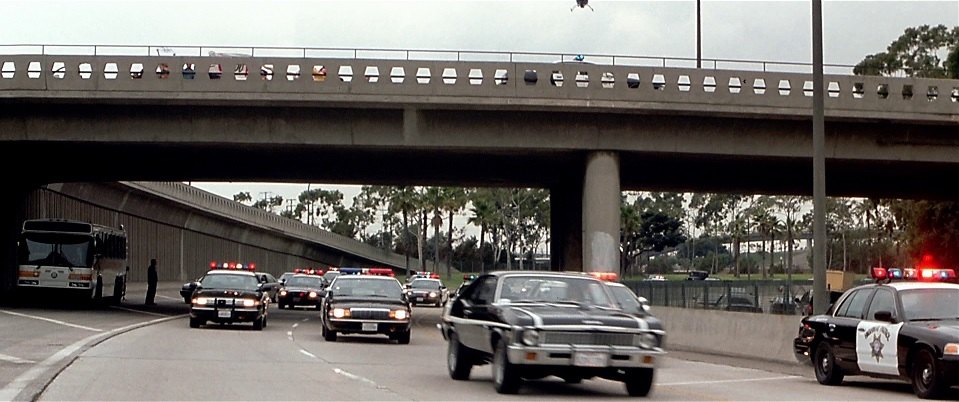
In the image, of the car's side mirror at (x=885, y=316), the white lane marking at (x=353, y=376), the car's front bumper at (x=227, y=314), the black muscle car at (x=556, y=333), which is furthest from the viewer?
the car's front bumper at (x=227, y=314)

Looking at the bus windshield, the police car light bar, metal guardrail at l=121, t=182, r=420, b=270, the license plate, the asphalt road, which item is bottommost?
the asphalt road

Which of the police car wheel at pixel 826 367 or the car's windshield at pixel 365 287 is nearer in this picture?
the police car wheel at pixel 826 367

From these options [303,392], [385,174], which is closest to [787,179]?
[385,174]

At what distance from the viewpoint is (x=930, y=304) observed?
17344mm

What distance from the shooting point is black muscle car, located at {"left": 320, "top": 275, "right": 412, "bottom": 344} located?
2817cm

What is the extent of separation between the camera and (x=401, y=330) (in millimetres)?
28531

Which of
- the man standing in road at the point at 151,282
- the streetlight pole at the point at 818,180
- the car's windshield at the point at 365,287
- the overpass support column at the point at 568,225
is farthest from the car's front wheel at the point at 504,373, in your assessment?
the man standing in road at the point at 151,282

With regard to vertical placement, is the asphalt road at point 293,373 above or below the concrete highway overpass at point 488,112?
below

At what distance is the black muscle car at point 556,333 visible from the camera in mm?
15258

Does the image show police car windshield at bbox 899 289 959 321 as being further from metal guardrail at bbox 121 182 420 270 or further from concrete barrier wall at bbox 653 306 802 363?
metal guardrail at bbox 121 182 420 270

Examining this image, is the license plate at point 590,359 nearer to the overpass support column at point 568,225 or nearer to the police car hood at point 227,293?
the police car hood at point 227,293

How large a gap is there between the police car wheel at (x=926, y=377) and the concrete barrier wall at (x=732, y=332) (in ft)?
24.8

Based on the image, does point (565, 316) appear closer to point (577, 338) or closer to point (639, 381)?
point (577, 338)

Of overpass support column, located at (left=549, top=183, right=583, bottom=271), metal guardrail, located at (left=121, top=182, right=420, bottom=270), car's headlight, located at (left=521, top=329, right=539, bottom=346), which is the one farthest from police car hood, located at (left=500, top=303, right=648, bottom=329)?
metal guardrail, located at (left=121, top=182, right=420, bottom=270)
